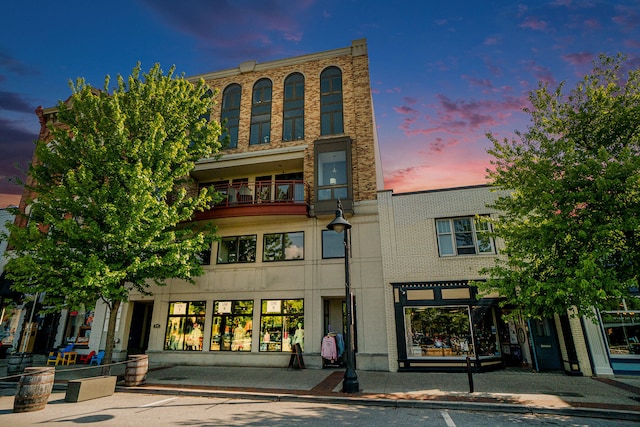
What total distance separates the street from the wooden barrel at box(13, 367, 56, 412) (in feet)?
0.71

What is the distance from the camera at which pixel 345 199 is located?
15422 millimetres

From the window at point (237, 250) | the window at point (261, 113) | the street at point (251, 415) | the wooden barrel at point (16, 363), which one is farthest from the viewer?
the window at point (261, 113)

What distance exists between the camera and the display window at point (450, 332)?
1284cm

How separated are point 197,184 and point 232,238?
4.62m

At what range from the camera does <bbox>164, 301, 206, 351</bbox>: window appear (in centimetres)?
1579

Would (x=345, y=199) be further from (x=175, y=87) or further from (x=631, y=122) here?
(x=631, y=122)

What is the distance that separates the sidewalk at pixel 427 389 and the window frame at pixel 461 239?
479 cm

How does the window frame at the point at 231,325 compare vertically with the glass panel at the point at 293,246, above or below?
below

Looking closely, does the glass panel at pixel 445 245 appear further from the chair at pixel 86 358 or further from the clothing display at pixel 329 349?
the chair at pixel 86 358

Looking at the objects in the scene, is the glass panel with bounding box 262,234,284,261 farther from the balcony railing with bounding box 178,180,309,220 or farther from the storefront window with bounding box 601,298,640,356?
the storefront window with bounding box 601,298,640,356

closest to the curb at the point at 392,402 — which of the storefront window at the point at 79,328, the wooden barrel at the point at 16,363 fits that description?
the wooden barrel at the point at 16,363

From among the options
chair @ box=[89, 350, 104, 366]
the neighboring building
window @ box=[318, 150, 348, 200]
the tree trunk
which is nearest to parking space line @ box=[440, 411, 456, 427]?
the neighboring building

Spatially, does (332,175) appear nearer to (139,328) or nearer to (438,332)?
(438,332)

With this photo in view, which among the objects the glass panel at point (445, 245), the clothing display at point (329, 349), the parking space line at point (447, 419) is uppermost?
the glass panel at point (445, 245)
